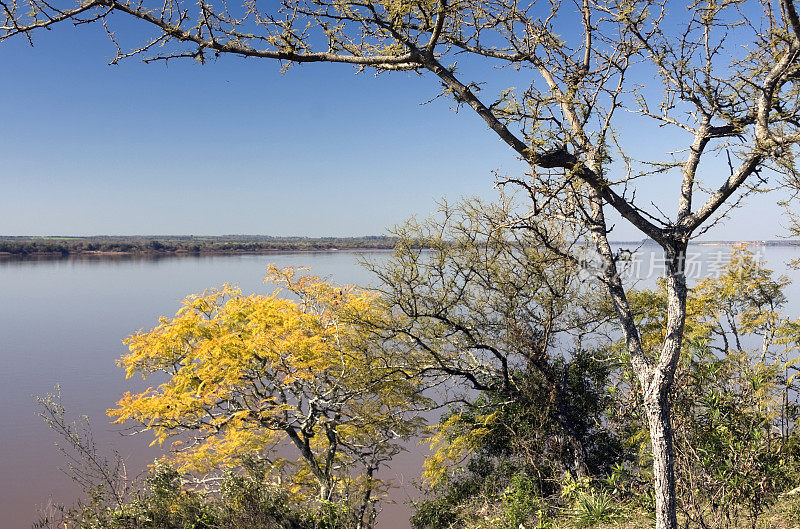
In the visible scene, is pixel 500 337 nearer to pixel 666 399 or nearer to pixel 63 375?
pixel 666 399

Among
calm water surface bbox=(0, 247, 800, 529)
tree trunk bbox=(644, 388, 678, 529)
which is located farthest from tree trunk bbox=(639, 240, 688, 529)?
calm water surface bbox=(0, 247, 800, 529)

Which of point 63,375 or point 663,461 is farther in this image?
point 63,375

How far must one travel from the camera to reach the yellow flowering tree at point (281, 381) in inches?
404

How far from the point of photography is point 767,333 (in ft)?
44.1

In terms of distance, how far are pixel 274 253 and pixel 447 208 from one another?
111m

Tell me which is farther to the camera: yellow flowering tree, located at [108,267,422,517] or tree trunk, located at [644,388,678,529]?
yellow flowering tree, located at [108,267,422,517]

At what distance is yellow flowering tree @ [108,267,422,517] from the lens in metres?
10.2

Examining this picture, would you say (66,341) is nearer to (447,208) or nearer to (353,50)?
(447,208)

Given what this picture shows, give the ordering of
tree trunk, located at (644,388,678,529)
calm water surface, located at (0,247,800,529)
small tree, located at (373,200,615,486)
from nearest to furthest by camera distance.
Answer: tree trunk, located at (644,388,678,529)
small tree, located at (373,200,615,486)
calm water surface, located at (0,247,800,529)

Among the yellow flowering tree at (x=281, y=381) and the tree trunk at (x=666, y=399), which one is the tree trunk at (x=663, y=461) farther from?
the yellow flowering tree at (x=281, y=381)

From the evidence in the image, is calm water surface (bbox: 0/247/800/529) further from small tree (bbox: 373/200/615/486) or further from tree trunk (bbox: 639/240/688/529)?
tree trunk (bbox: 639/240/688/529)

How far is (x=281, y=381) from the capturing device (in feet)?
38.5

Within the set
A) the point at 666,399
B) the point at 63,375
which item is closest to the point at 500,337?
the point at 666,399

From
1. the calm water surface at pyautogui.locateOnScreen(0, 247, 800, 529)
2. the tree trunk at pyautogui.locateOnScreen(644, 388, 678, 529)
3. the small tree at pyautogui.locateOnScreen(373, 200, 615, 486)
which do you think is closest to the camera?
the tree trunk at pyautogui.locateOnScreen(644, 388, 678, 529)
